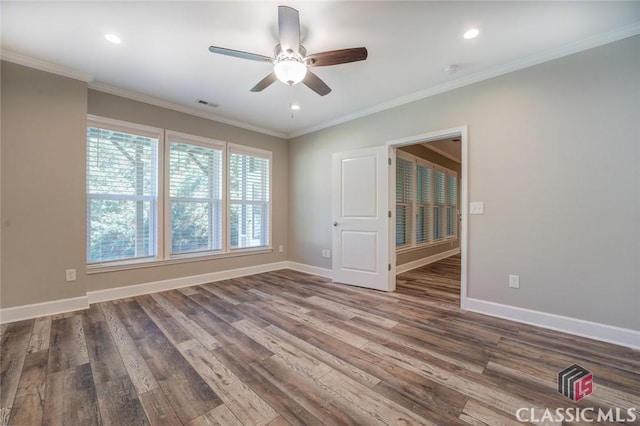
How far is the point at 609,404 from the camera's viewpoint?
1472mm

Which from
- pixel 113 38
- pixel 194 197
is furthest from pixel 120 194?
pixel 113 38

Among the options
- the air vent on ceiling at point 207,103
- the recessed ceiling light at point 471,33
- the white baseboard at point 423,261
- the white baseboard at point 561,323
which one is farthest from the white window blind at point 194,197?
the white baseboard at point 561,323

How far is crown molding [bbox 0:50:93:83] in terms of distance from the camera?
2539mm

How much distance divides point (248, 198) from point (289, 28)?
125 inches

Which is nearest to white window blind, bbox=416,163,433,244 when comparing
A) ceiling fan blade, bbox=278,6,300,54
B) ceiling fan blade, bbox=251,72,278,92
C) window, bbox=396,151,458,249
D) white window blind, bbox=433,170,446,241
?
window, bbox=396,151,458,249

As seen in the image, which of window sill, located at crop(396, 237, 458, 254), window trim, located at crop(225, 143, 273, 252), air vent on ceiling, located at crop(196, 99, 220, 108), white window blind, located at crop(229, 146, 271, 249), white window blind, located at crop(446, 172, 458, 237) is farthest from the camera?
white window blind, located at crop(446, 172, 458, 237)

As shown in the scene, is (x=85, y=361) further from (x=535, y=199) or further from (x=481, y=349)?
(x=535, y=199)

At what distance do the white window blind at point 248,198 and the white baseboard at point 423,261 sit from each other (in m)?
2.56

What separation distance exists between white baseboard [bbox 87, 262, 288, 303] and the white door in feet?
5.03

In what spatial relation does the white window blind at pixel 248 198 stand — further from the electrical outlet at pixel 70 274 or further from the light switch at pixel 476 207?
the light switch at pixel 476 207

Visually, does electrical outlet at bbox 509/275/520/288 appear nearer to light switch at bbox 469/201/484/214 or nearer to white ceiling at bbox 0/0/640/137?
Result: light switch at bbox 469/201/484/214

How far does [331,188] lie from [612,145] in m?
3.20

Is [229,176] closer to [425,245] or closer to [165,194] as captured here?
[165,194]

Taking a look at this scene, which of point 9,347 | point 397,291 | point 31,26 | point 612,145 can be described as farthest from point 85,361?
point 612,145
